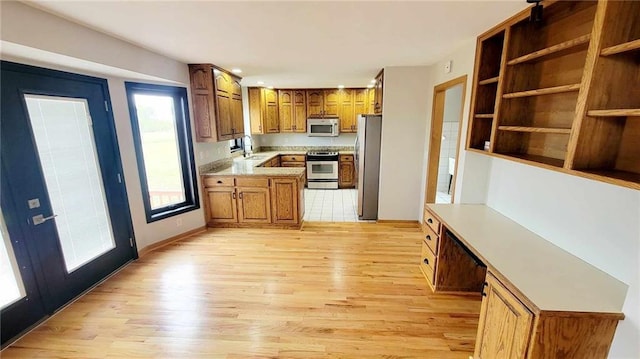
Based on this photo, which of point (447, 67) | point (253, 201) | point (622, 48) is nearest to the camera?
point (622, 48)

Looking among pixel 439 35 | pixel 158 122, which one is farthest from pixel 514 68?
pixel 158 122

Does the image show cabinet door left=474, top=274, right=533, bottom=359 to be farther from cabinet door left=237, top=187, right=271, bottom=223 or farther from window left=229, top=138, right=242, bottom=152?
window left=229, top=138, right=242, bottom=152

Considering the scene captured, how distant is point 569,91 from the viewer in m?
1.53

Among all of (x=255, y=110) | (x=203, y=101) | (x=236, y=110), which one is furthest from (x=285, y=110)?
(x=203, y=101)

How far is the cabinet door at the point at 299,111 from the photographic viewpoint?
250 inches

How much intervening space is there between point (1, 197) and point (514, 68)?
4.03 metres

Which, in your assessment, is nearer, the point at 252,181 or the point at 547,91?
the point at 547,91

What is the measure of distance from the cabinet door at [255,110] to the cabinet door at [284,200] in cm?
269

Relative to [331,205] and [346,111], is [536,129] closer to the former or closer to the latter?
[331,205]

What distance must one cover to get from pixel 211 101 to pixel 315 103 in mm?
3134

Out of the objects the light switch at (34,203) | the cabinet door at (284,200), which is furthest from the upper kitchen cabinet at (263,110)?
the light switch at (34,203)

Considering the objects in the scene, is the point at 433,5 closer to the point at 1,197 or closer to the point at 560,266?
the point at 560,266

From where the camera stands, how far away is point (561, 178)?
178 centimetres

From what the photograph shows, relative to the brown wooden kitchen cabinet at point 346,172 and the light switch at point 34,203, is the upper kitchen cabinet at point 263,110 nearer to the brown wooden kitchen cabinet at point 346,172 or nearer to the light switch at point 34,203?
the brown wooden kitchen cabinet at point 346,172
